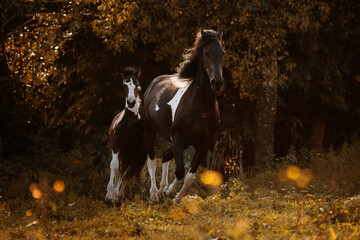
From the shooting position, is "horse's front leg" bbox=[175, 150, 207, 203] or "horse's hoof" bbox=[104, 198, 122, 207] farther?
"horse's hoof" bbox=[104, 198, 122, 207]

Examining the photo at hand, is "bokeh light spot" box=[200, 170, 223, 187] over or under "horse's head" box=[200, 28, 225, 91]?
under

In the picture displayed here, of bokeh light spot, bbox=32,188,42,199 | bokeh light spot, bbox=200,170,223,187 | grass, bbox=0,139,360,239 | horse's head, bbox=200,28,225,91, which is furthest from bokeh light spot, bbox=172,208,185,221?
bokeh light spot, bbox=32,188,42,199

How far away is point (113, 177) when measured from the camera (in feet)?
32.5

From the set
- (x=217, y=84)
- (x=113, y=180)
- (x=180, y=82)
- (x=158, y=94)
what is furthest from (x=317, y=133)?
(x=217, y=84)

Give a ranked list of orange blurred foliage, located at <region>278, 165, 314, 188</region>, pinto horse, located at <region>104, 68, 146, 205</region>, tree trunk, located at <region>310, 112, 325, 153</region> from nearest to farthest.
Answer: pinto horse, located at <region>104, 68, 146, 205</region>
orange blurred foliage, located at <region>278, 165, 314, 188</region>
tree trunk, located at <region>310, 112, 325, 153</region>

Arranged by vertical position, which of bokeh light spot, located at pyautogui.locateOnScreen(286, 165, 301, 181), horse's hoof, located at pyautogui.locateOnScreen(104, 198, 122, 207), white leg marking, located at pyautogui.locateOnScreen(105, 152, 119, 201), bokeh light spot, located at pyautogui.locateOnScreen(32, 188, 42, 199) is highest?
white leg marking, located at pyautogui.locateOnScreen(105, 152, 119, 201)

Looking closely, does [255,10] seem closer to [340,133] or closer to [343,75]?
[343,75]

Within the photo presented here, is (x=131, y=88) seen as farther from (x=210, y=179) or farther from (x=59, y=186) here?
(x=59, y=186)

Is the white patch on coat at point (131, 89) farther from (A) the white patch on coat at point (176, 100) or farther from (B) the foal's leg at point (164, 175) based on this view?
(B) the foal's leg at point (164, 175)

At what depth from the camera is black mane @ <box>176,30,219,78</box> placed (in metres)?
8.27

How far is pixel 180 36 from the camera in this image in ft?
43.6

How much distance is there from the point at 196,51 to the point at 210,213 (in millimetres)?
2785

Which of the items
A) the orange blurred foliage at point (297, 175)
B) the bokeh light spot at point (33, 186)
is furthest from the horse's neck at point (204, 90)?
the bokeh light spot at point (33, 186)

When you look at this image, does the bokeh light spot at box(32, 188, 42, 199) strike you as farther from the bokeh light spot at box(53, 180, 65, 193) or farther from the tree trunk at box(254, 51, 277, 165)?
the tree trunk at box(254, 51, 277, 165)
